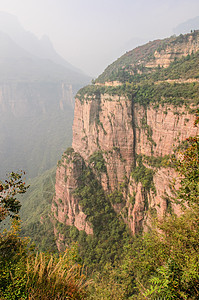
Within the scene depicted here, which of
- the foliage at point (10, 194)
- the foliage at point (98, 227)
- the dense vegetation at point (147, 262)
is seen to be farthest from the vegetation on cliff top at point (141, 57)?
the foliage at point (10, 194)

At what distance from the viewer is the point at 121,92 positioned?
29.7 m

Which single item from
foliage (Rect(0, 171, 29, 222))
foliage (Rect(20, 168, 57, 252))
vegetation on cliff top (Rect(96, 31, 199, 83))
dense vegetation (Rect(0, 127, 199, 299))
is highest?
vegetation on cliff top (Rect(96, 31, 199, 83))

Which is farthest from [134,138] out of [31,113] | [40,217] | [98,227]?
[31,113]

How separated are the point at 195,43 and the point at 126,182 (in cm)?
2680

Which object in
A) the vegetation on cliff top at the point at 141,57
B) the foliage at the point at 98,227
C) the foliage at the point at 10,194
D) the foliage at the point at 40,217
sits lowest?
the foliage at the point at 40,217

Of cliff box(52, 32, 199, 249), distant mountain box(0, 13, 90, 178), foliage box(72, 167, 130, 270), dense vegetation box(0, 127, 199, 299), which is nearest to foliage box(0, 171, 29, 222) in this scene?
dense vegetation box(0, 127, 199, 299)

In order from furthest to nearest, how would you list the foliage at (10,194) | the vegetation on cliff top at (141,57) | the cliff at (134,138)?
the vegetation on cliff top at (141,57), the cliff at (134,138), the foliage at (10,194)

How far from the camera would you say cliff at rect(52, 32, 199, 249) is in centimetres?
2181

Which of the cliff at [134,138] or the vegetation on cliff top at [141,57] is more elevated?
the vegetation on cliff top at [141,57]

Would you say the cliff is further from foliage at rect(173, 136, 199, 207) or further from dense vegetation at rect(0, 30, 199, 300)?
foliage at rect(173, 136, 199, 207)

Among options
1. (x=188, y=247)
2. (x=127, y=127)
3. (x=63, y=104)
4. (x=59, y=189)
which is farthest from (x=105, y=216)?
(x=63, y=104)

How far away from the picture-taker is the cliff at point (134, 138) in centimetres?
2181

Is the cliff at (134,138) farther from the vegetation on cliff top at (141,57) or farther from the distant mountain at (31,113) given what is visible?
the distant mountain at (31,113)

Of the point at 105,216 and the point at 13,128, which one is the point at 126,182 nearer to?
the point at 105,216
